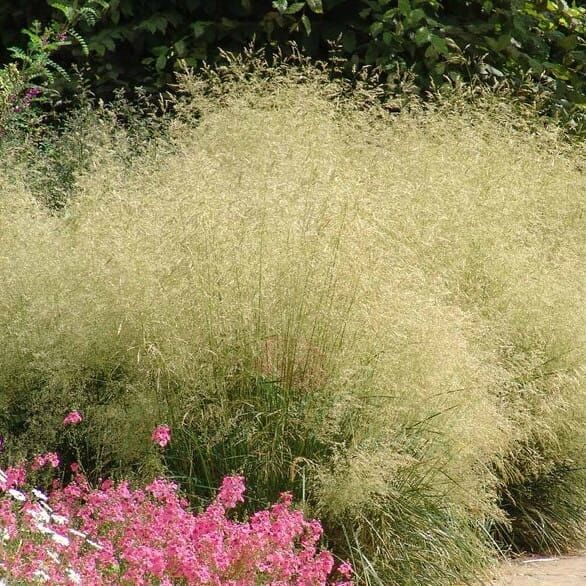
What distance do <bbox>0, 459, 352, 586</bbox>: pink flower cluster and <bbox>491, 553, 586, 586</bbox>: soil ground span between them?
1.06 metres

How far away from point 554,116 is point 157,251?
13.8 ft

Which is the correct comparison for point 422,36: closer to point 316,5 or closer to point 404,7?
point 404,7

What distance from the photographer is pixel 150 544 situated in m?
3.17

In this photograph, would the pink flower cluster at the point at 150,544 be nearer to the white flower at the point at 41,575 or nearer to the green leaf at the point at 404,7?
the white flower at the point at 41,575

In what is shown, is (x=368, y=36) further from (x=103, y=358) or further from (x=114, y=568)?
(x=114, y=568)

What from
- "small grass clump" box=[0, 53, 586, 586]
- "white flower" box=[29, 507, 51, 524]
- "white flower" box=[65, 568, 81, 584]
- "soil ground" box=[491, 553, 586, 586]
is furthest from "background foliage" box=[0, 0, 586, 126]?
"white flower" box=[65, 568, 81, 584]

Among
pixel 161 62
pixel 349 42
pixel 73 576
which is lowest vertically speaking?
pixel 161 62

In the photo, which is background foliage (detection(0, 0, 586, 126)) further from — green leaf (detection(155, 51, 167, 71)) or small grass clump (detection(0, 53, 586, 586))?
small grass clump (detection(0, 53, 586, 586))

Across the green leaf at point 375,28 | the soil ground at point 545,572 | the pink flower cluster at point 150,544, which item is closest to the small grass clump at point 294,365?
the soil ground at point 545,572

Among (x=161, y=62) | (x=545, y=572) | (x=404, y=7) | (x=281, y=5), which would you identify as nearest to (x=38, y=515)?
(x=545, y=572)

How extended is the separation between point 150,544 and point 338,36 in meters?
4.78

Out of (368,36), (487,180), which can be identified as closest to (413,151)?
(487,180)

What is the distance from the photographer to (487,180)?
18.4ft

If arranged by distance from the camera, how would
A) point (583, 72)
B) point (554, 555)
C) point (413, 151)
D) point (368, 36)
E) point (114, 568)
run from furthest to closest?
point (583, 72) → point (368, 36) → point (413, 151) → point (554, 555) → point (114, 568)
